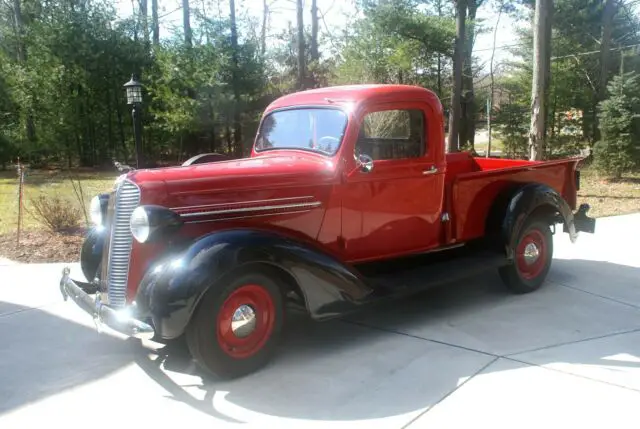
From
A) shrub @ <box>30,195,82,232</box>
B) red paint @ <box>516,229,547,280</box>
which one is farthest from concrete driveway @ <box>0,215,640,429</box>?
shrub @ <box>30,195,82,232</box>

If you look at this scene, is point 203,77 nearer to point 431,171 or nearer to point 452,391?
point 431,171

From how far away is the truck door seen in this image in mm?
4160

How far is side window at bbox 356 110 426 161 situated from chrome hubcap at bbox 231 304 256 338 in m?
1.49

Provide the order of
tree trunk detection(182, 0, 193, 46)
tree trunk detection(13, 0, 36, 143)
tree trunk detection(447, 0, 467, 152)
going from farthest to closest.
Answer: tree trunk detection(13, 0, 36, 143) < tree trunk detection(182, 0, 193, 46) < tree trunk detection(447, 0, 467, 152)

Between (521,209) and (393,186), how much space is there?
1.31 meters

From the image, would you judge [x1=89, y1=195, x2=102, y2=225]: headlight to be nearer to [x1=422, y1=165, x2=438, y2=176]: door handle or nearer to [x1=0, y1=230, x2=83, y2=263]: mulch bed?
[x1=422, y1=165, x2=438, y2=176]: door handle

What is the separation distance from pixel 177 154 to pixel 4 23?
1280 cm

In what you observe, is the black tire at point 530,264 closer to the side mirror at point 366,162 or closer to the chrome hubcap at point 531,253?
the chrome hubcap at point 531,253

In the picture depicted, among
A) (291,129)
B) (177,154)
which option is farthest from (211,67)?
(291,129)

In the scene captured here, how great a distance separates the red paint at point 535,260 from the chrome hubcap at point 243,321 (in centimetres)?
271

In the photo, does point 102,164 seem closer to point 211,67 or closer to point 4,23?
point 211,67

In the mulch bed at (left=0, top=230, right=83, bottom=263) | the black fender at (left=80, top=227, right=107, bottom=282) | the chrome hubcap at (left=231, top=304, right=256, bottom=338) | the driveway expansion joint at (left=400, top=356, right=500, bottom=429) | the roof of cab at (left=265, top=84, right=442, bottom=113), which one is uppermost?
the roof of cab at (left=265, top=84, right=442, bottom=113)

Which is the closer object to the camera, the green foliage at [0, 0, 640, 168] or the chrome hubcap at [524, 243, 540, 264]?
the chrome hubcap at [524, 243, 540, 264]

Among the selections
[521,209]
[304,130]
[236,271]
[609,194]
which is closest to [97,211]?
[236,271]
